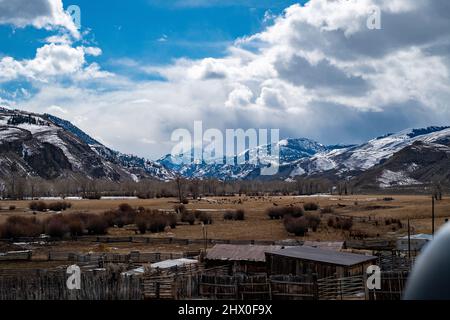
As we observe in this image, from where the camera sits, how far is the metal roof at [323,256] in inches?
1099

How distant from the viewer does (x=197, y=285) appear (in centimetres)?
2636

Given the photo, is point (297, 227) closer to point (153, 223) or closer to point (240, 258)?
point (153, 223)

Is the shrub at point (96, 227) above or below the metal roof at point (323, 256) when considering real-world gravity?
below

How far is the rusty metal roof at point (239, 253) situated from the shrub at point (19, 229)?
135 feet

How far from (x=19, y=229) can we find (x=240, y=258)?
146 feet

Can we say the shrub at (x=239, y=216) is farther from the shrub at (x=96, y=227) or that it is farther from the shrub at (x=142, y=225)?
the shrub at (x=96, y=227)

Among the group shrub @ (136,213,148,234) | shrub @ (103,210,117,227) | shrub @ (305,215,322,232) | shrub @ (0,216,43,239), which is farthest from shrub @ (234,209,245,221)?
shrub @ (0,216,43,239)

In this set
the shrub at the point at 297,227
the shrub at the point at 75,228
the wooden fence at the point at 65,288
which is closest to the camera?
the wooden fence at the point at 65,288

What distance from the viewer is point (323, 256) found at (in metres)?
29.5

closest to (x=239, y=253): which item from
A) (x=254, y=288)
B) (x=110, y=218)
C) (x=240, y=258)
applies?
(x=240, y=258)

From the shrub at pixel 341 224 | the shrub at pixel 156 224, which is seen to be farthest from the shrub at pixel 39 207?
the shrub at pixel 341 224
